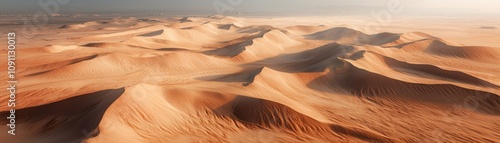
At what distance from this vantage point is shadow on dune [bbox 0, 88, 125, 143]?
951 cm

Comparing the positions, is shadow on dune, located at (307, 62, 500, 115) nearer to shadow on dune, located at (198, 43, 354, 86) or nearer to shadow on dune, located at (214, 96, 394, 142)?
shadow on dune, located at (198, 43, 354, 86)

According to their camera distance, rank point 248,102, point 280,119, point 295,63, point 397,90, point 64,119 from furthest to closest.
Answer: point 295,63 < point 397,90 < point 248,102 < point 280,119 < point 64,119

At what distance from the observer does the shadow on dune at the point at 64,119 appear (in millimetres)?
9508

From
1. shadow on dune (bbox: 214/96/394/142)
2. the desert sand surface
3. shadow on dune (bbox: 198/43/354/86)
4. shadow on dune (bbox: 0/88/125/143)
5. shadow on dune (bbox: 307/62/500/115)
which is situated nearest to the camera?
shadow on dune (bbox: 0/88/125/143)

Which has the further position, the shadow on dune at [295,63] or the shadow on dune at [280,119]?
the shadow on dune at [295,63]

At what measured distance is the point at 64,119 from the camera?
11.0m

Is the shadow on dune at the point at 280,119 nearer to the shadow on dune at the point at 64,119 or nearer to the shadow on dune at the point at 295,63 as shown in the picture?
the shadow on dune at the point at 295,63

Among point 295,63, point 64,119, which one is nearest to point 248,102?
point 64,119

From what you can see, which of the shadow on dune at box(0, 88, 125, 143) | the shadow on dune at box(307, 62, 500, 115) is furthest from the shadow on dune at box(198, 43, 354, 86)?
the shadow on dune at box(0, 88, 125, 143)

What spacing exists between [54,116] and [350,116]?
11.7 meters

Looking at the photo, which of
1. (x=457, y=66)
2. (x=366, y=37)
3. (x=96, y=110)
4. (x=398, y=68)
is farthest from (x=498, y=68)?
(x=96, y=110)

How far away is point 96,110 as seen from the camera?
10.8 m

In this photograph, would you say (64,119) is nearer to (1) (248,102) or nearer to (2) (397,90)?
(1) (248,102)

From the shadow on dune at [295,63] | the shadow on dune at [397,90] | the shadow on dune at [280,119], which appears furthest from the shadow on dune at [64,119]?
the shadow on dune at [397,90]
